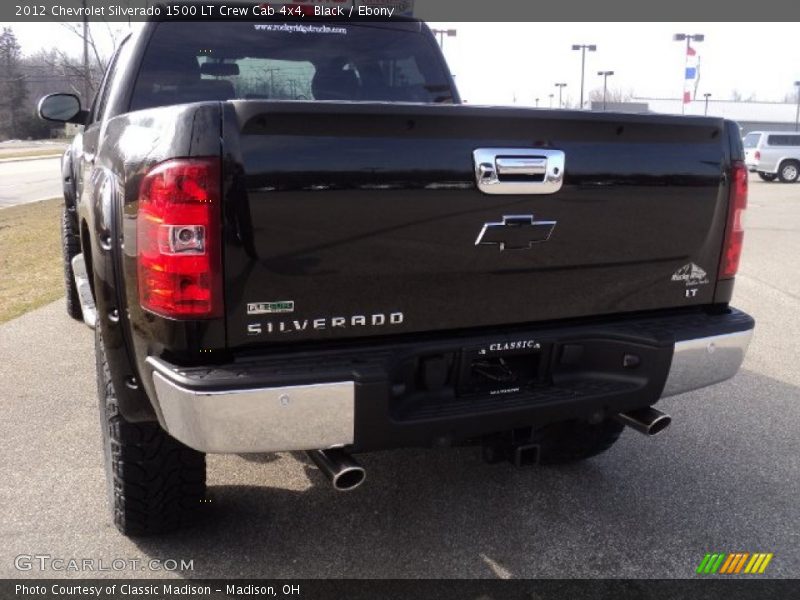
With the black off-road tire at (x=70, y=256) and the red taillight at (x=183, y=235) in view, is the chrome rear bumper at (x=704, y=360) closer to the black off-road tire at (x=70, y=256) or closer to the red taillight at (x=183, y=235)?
the red taillight at (x=183, y=235)

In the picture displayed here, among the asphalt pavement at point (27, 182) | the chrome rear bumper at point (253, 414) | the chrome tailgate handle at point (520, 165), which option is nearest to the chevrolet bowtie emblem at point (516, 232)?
the chrome tailgate handle at point (520, 165)

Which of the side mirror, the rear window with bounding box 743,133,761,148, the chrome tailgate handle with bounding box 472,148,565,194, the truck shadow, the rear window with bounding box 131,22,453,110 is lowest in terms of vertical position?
the truck shadow

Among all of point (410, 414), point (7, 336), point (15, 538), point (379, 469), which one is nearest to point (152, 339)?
point (410, 414)

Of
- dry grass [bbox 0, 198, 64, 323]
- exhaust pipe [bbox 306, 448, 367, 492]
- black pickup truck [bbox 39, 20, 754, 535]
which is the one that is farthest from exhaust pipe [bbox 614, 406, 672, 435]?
dry grass [bbox 0, 198, 64, 323]

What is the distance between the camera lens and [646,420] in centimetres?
291

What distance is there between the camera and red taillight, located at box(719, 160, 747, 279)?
2.92 m

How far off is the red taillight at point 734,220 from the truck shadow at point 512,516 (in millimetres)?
1060

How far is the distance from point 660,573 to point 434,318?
130cm

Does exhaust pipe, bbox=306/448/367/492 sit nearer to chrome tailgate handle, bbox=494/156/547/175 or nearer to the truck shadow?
the truck shadow

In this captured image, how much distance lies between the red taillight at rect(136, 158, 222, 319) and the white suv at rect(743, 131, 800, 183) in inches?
1146

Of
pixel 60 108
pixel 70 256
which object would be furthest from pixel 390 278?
pixel 70 256

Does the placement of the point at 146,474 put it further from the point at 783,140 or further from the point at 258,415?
the point at 783,140

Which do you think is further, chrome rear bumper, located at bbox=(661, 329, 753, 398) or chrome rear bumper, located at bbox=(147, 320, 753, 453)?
chrome rear bumper, located at bbox=(661, 329, 753, 398)

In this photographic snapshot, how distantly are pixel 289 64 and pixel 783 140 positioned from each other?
2844cm
